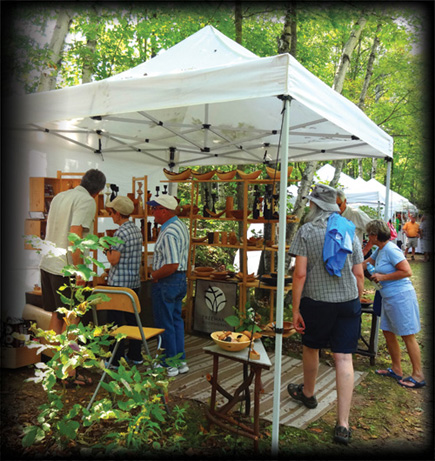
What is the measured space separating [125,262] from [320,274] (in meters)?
1.87

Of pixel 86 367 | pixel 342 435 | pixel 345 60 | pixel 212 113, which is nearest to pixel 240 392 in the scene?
pixel 342 435

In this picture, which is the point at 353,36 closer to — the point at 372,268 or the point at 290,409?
the point at 372,268

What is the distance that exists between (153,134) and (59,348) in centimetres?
354

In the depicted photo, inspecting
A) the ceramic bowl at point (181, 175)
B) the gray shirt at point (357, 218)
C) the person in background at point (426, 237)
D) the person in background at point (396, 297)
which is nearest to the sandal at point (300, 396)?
the person in background at point (396, 297)

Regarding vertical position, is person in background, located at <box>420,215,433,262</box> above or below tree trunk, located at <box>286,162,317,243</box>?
below

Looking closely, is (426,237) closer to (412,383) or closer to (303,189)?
(303,189)

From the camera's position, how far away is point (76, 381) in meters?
3.33

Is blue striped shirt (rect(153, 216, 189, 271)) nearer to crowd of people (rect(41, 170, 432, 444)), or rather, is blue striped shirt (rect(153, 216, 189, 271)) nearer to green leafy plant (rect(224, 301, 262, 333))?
crowd of people (rect(41, 170, 432, 444))

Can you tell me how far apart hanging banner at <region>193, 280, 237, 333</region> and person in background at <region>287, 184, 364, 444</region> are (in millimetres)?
1975

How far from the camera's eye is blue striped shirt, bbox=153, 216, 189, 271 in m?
3.46

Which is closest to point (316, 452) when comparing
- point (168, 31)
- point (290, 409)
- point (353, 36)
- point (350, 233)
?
point (290, 409)

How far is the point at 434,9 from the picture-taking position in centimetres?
441

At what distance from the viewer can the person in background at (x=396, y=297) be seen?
3.63 metres

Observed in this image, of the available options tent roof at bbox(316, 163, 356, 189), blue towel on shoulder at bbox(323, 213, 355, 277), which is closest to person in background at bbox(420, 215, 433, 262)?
tent roof at bbox(316, 163, 356, 189)
